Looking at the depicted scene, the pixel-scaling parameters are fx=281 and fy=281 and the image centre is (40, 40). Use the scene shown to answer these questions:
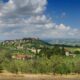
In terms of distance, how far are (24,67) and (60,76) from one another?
4.71m

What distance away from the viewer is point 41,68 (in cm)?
3541

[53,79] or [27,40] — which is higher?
[27,40]

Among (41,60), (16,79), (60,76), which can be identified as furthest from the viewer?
(41,60)

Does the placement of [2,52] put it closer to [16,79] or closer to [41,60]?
[41,60]

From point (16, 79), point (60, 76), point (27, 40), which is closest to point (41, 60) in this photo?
point (60, 76)

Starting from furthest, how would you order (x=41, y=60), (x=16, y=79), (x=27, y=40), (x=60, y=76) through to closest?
(x=27, y=40)
(x=41, y=60)
(x=60, y=76)
(x=16, y=79)

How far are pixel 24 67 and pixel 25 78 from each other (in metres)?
3.11

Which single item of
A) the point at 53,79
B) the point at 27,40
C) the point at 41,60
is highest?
the point at 27,40

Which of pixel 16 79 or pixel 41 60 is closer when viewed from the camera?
pixel 16 79

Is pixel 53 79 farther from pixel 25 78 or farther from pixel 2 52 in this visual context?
pixel 2 52

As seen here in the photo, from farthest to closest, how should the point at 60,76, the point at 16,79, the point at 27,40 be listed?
the point at 27,40
the point at 60,76
the point at 16,79

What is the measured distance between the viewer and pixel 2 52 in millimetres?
39625

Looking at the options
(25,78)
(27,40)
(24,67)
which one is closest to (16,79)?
(25,78)

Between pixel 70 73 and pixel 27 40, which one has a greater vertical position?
pixel 27 40
